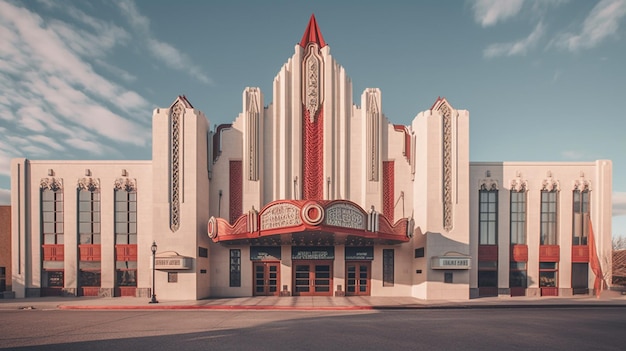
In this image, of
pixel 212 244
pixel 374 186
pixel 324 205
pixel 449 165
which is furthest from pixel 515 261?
pixel 212 244

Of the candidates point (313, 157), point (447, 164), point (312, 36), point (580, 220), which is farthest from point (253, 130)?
point (580, 220)

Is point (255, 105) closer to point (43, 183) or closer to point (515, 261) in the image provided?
point (43, 183)

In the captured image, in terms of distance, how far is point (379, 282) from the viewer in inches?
985

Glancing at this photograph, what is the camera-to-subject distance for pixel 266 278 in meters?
25.1

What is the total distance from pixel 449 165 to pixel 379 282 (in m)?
9.31

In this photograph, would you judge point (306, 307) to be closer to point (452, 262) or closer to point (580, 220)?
point (452, 262)

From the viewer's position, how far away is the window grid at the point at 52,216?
25172mm

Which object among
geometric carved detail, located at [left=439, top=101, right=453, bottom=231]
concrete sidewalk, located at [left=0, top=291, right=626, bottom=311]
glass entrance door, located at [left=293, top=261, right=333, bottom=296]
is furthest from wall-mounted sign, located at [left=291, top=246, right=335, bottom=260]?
geometric carved detail, located at [left=439, top=101, right=453, bottom=231]

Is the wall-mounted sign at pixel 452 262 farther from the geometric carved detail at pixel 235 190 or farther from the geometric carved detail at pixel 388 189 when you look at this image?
the geometric carved detail at pixel 235 190

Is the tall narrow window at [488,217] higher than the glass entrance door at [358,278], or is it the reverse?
the tall narrow window at [488,217]

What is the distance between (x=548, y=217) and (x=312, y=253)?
16786 millimetres

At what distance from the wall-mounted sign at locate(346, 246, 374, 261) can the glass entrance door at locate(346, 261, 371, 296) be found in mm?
396

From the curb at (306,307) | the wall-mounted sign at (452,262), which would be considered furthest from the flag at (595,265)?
the wall-mounted sign at (452,262)

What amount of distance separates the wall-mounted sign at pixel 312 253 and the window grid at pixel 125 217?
1123cm
